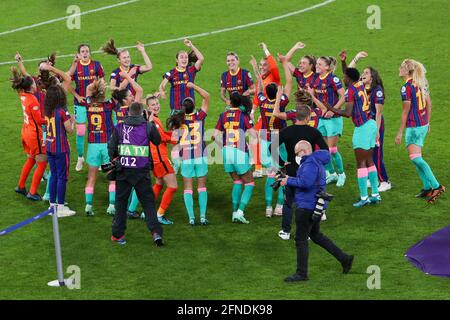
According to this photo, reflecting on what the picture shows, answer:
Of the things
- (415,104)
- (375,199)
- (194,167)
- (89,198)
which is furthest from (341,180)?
(89,198)

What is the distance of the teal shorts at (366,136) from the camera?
57.1 ft

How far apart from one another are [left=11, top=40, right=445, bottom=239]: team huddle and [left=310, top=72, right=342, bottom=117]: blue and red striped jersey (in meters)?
0.02

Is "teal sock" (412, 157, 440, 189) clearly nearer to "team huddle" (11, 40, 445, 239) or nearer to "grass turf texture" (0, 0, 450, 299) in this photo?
"team huddle" (11, 40, 445, 239)

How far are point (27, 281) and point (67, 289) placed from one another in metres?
0.73

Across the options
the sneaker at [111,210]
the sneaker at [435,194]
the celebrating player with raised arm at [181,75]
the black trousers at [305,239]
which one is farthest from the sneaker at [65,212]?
the sneaker at [435,194]

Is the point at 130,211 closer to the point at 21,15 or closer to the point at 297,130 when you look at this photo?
the point at 297,130

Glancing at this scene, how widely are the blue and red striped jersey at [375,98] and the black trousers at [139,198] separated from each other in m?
4.29

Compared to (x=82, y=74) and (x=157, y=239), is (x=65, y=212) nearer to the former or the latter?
(x=157, y=239)

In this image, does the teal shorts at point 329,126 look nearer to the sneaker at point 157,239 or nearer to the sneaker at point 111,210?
the sneaker at point 111,210

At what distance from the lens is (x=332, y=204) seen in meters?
17.8

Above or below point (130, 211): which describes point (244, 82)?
above

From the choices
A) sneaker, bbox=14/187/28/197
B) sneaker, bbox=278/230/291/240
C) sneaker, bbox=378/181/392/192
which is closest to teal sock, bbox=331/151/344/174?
sneaker, bbox=378/181/392/192

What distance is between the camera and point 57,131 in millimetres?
16859

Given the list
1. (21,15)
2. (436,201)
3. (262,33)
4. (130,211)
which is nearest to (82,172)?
(130,211)
